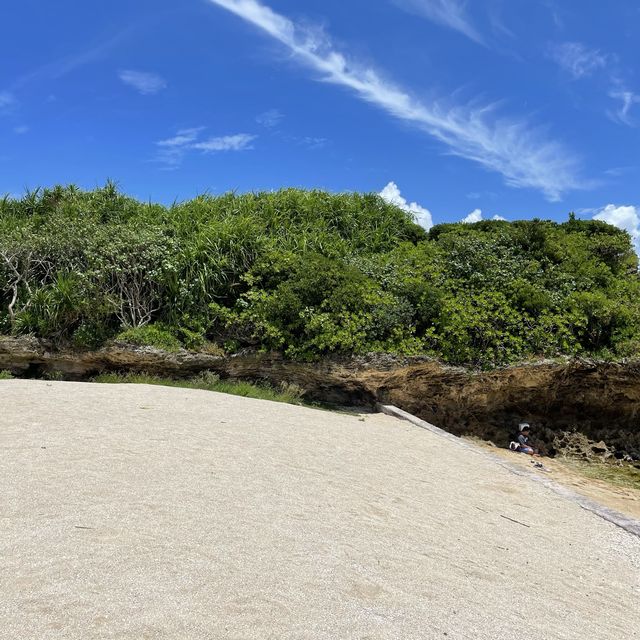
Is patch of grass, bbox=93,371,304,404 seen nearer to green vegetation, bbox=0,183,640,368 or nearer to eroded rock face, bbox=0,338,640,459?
eroded rock face, bbox=0,338,640,459

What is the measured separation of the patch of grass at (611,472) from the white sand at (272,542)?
10.7ft

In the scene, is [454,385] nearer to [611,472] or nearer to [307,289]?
[611,472]

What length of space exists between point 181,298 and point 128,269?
1.38 meters

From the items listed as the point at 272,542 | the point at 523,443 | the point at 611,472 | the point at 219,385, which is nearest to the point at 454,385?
the point at 523,443

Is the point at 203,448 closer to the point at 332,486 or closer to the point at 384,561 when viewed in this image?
the point at 332,486

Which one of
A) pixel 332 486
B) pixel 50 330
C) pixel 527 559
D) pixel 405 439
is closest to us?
pixel 527 559

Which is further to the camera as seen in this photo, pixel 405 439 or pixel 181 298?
pixel 181 298

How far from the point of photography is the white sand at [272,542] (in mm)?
2727

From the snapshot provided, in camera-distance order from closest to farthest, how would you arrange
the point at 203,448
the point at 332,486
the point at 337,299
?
the point at 332,486 → the point at 203,448 → the point at 337,299

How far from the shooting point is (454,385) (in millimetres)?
11234

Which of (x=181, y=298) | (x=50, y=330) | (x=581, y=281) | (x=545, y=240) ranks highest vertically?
(x=545, y=240)

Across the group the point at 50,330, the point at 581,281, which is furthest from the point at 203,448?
the point at 581,281

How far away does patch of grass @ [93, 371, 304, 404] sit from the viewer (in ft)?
35.1

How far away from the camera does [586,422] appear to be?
458 inches
